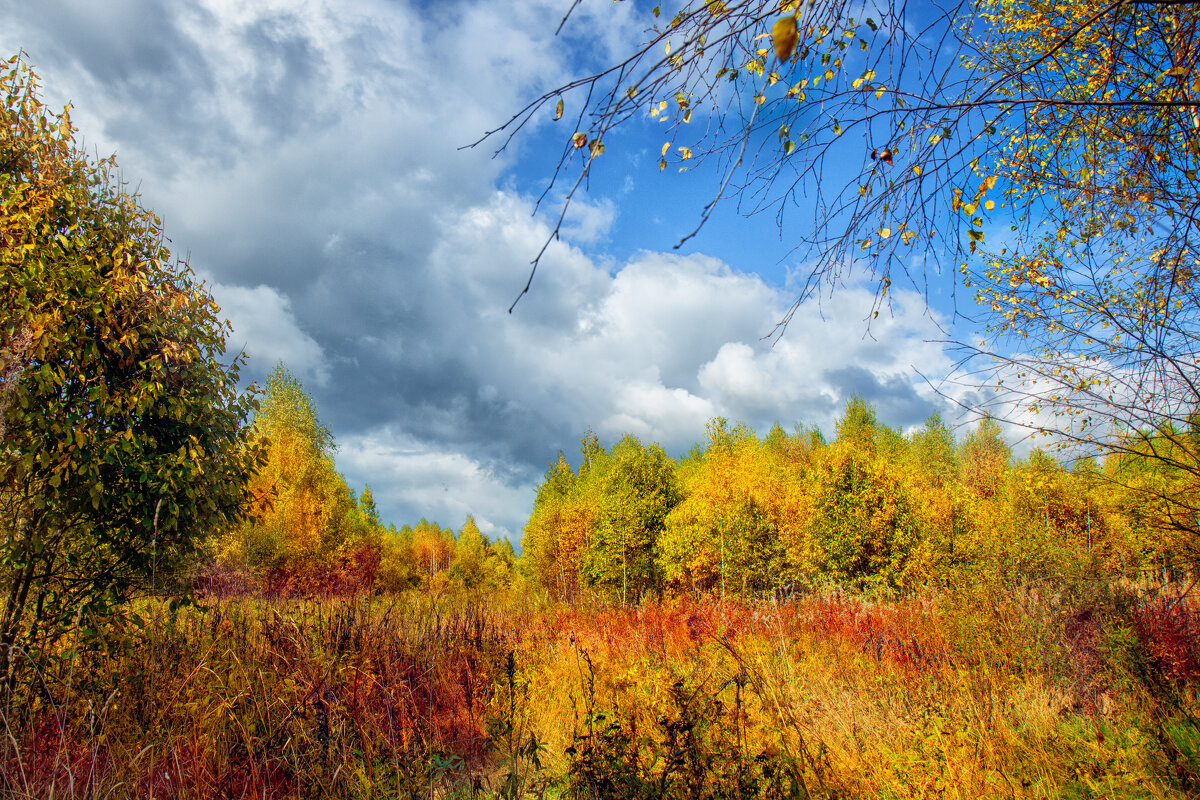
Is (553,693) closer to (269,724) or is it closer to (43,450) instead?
(269,724)

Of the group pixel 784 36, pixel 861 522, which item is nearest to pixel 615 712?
pixel 784 36

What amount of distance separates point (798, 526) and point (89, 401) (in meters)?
24.5

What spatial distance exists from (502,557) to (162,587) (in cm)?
6532

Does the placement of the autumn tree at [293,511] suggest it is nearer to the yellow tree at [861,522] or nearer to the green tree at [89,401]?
the green tree at [89,401]

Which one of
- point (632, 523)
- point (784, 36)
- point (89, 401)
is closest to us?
point (784, 36)

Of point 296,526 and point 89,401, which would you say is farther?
point 296,526

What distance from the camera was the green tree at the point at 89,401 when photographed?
4.33 metres

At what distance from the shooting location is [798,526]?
24.7 metres

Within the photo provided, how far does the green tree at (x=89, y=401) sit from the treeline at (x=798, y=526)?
38.9 feet

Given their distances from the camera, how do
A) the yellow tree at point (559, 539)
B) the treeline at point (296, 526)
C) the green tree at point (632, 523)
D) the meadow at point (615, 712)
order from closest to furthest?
the meadow at point (615, 712) → the treeline at point (296, 526) → the green tree at point (632, 523) → the yellow tree at point (559, 539)

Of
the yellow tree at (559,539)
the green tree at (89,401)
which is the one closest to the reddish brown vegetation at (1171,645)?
the green tree at (89,401)

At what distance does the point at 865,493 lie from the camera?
20250 millimetres

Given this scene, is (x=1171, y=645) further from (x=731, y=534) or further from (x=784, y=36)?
(x=731, y=534)

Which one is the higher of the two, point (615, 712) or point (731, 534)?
point (731, 534)
